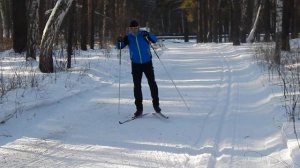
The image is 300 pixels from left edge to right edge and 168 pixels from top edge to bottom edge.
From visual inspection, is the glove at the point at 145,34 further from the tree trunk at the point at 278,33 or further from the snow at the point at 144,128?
the tree trunk at the point at 278,33

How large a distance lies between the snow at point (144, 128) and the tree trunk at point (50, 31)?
138 cm

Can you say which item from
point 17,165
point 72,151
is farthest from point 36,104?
point 17,165

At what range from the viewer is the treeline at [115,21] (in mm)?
17906

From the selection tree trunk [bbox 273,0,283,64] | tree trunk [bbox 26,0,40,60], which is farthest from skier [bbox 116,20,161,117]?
tree trunk [bbox 26,0,40,60]

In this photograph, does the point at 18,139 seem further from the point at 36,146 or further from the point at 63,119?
the point at 63,119

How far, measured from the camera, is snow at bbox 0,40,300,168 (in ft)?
21.4

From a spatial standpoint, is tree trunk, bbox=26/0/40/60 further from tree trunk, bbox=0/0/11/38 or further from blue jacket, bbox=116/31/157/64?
tree trunk, bbox=0/0/11/38

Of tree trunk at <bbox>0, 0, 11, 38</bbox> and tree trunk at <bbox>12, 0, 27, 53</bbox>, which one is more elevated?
tree trunk at <bbox>0, 0, 11, 38</bbox>

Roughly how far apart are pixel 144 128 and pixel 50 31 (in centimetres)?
719

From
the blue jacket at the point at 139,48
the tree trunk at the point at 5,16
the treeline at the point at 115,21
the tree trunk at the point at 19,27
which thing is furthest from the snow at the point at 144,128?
the tree trunk at the point at 5,16

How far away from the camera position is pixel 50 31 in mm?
14734

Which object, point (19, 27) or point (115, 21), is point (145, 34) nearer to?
point (19, 27)

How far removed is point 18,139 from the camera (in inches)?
299

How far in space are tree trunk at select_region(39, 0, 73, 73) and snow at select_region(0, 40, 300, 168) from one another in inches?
54.4
